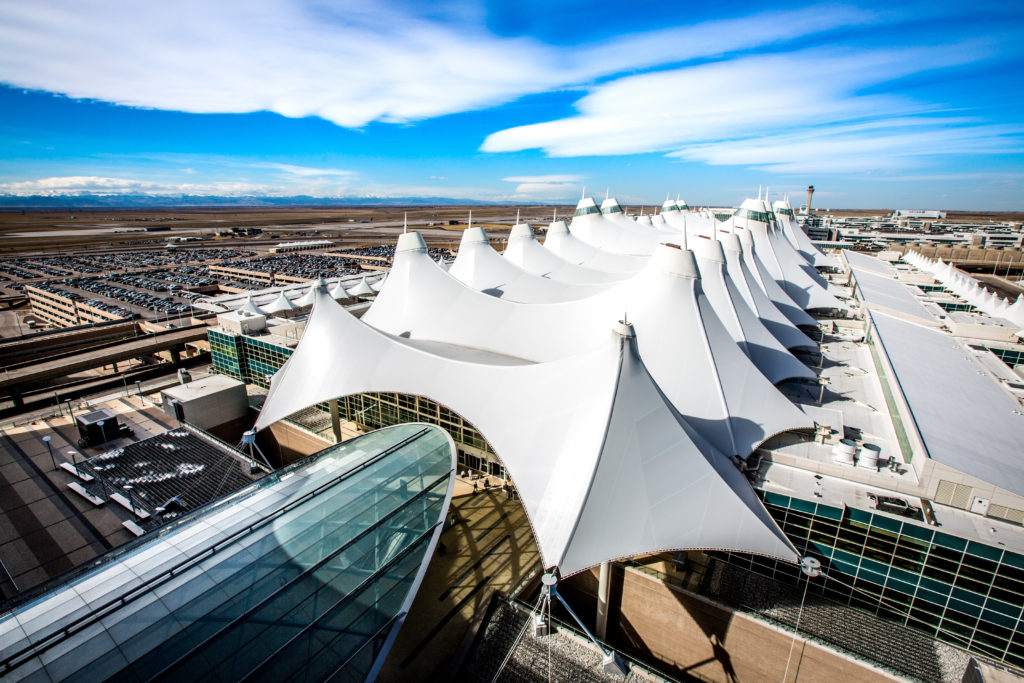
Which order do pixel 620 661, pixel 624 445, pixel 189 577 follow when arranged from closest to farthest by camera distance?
1. pixel 189 577
2. pixel 620 661
3. pixel 624 445

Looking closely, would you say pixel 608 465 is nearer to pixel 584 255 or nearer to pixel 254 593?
pixel 254 593

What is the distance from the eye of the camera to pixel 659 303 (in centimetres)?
1588

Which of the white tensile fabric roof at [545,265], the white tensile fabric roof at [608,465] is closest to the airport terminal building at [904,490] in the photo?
the white tensile fabric roof at [608,465]

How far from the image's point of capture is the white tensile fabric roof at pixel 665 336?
45.6ft

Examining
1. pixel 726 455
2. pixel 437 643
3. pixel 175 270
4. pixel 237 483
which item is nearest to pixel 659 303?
pixel 726 455

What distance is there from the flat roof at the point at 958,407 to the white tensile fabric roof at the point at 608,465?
20.8 feet

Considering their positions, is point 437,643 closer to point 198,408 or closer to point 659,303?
point 659,303

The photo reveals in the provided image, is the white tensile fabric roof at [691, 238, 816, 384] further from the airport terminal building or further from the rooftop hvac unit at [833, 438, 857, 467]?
the rooftop hvac unit at [833, 438, 857, 467]

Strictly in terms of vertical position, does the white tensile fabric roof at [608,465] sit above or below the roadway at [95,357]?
above

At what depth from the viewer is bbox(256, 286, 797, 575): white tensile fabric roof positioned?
9.89 m

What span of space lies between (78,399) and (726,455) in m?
34.5

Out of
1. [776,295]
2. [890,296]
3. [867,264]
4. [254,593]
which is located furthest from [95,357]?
[867,264]

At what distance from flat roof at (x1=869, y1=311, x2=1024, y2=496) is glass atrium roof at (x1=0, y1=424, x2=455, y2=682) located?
1366 cm

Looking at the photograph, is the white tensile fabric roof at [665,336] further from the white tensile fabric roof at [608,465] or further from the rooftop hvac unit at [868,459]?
the white tensile fabric roof at [608,465]
